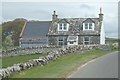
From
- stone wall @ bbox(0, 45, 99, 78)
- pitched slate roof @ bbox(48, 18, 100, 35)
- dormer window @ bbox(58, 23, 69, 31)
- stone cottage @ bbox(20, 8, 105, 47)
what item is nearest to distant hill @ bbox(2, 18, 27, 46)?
stone cottage @ bbox(20, 8, 105, 47)

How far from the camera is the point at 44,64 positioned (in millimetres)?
24797

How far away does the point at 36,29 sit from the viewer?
69938 millimetres

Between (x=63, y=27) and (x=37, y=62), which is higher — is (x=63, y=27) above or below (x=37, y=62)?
above

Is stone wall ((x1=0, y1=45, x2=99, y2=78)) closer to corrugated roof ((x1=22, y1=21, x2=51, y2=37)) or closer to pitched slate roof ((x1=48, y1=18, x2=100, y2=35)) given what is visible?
pitched slate roof ((x1=48, y1=18, x2=100, y2=35))

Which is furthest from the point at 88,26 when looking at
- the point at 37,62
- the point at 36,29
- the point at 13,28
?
the point at 37,62

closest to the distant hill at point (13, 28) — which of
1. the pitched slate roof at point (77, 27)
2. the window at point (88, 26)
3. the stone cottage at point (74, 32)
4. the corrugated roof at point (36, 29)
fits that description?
the corrugated roof at point (36, 29)

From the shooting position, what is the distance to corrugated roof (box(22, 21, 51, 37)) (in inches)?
2689

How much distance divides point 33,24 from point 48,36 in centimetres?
917

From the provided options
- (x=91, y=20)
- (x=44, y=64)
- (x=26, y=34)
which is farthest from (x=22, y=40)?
(x=44, y=64)

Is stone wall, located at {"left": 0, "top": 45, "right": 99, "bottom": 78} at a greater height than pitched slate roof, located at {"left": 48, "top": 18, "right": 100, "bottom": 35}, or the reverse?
pitched slate roof, located at {"left": 48, "top": 18, "right": 100, "bottom": 35}

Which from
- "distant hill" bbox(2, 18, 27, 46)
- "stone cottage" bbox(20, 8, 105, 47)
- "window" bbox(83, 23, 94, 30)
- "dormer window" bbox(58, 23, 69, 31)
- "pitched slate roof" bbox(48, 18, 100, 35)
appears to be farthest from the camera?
"distant hill" bbox(2, 18, 27, 46)

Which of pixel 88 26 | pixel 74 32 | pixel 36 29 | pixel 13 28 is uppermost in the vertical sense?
pixel 13 28

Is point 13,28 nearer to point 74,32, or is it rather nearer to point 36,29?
point 36,29

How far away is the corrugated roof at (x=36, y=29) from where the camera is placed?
68.3 m
